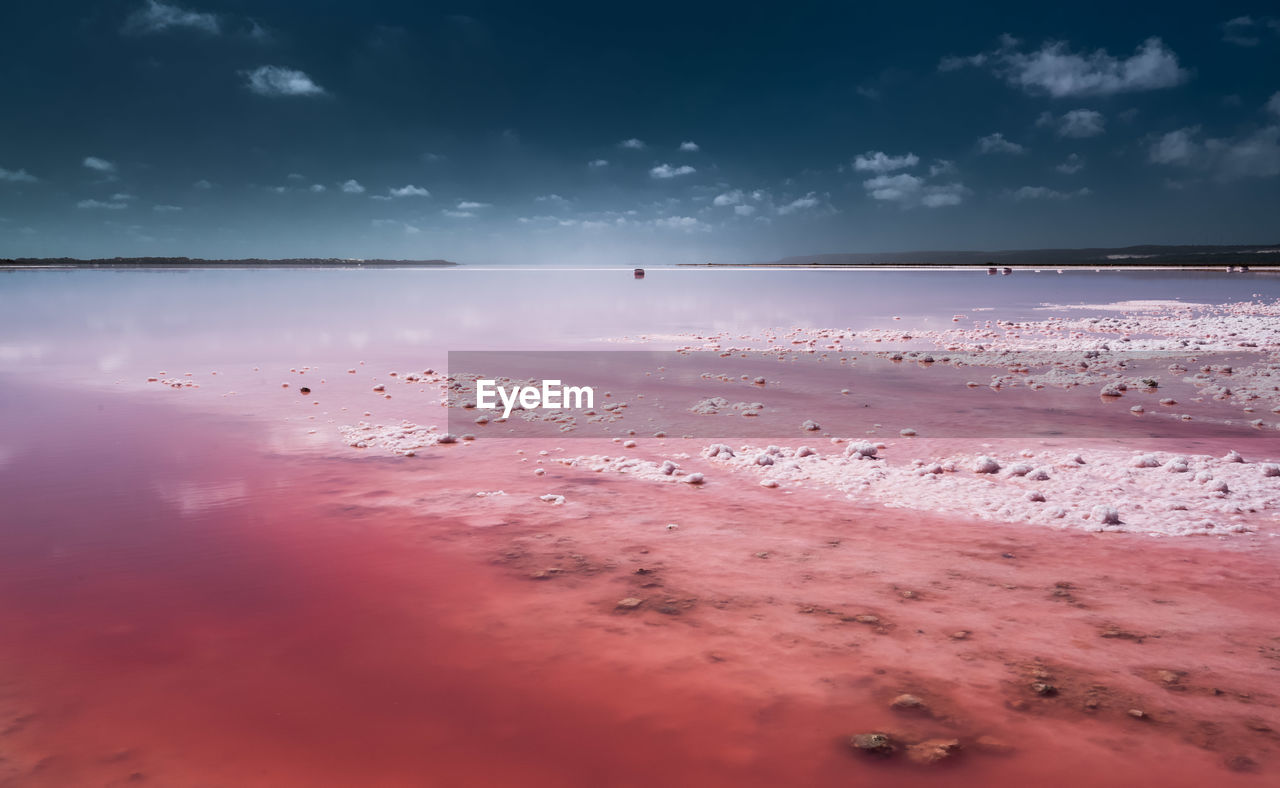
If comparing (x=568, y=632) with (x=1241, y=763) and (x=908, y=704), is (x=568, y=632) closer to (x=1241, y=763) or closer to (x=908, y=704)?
(x=908, y=704)

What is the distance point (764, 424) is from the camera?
29.9ft

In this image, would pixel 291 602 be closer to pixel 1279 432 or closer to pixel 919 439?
pixel 919 439

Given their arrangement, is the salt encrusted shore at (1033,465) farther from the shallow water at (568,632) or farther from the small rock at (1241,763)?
the small rock at (1241,763)

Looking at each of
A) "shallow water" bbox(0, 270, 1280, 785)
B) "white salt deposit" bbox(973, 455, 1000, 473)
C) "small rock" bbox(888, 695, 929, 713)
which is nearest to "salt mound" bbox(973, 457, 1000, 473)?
"white salt deposit" bbox(973, 455, 1000, 473)

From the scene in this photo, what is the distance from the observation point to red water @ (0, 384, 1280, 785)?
2.98 m

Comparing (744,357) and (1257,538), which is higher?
(744,357)

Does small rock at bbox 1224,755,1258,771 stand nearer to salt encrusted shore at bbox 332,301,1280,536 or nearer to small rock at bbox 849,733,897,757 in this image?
small rock at bbox 849,733,897,757

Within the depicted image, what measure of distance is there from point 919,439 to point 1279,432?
4243 millimetres

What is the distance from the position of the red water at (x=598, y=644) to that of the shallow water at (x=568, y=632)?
0.02 meters

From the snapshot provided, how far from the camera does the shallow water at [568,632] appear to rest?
3002 millimetres

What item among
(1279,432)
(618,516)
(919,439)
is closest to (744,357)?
(919,439)

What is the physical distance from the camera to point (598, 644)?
153 inches

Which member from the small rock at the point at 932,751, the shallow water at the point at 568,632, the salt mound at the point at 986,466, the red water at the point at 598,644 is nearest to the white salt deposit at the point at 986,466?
the salt mound at the point at 986,466

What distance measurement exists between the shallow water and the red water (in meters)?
0.02
